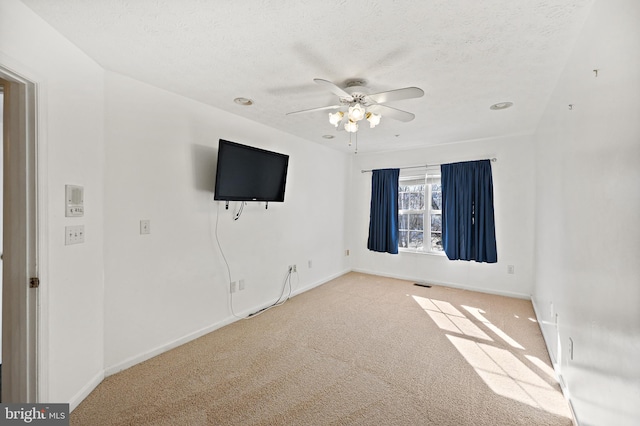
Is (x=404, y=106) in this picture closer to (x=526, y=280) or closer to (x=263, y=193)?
(x=263, y=193)

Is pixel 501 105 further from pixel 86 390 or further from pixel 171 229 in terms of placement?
pixel 86 390

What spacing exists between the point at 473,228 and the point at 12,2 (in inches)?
197

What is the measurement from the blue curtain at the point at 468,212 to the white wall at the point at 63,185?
4.36 meters

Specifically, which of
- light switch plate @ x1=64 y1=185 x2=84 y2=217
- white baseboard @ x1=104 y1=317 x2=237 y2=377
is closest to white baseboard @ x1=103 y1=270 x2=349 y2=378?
white baseboard @ x1=104 y1=317 x2=237 y2=377

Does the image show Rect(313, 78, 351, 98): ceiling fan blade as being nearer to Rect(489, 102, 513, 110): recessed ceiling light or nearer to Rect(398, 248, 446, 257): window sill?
Rect(489, 102, 513, 110): recessed ceiling light

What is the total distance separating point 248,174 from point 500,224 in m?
3.67

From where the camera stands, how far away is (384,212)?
5.08 metres

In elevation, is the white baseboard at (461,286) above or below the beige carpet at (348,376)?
above

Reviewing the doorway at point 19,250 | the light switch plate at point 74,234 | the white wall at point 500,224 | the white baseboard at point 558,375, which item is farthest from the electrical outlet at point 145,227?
the white wall at point 500,224

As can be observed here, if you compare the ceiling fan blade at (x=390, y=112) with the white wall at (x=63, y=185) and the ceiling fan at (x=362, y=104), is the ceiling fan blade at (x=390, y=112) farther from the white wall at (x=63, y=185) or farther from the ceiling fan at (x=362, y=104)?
the white wall at (x=63, y=185)

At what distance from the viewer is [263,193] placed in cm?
329

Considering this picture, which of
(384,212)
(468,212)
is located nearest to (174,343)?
(384,212)

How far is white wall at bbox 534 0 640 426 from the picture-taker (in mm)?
1022

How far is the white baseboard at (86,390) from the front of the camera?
185 cm
